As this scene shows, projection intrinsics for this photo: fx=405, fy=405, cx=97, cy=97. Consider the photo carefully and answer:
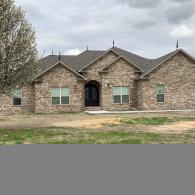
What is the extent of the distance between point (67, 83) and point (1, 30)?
55.8 feet

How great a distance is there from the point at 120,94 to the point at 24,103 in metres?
9.60

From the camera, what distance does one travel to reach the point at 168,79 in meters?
40.9

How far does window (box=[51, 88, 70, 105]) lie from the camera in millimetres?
38844

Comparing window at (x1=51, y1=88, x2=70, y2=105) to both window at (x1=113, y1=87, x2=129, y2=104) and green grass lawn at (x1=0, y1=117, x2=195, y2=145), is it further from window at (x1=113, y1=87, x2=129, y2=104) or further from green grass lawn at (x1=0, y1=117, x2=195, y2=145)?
green grass lawn at (x1=0, y1=117, x2=195, y2=145)

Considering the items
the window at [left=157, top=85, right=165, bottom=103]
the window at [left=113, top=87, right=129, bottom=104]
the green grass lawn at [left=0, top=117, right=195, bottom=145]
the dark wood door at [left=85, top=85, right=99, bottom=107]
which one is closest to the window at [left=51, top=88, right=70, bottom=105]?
the window at [left=113, top=87, right=129, bottom=104]

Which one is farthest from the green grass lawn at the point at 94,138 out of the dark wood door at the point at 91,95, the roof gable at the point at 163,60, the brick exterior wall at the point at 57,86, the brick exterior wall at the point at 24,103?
the dark wood door at the point at 91,95

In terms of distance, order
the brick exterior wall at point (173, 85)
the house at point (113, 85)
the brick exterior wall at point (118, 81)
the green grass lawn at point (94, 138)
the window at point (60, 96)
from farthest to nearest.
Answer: the brick exterior wall at point (173, 85) < the brick exterior wall at point (118, 81) < the window at point (60, 96) < the house at point (113, 85) < the green grass lawn at point (94, 138)

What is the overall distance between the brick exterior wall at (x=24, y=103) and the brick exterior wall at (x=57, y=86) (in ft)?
2.52

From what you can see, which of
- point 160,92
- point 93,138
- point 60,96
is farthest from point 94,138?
point 160,92

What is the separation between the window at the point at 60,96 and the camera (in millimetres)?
38844

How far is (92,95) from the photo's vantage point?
148ft

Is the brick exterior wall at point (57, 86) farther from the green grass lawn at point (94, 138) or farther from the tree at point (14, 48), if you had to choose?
the green grass lawn at point (94, 138)

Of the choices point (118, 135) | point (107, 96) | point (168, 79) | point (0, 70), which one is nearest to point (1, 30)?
point (0, 70)

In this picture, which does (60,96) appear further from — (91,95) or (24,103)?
(91,95)
